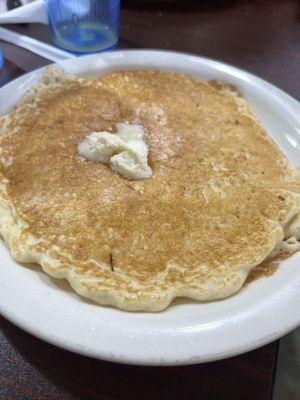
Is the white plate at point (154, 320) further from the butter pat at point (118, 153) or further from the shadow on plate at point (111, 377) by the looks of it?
the butter pat at point (118, 153)

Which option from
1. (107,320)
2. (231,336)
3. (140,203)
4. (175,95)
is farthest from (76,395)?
(175,95)

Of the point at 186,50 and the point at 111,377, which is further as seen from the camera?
the point at 186,50

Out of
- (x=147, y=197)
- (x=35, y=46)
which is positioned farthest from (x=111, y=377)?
(x=35, y=46)

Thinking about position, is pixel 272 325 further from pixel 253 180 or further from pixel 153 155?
pixel 153 155

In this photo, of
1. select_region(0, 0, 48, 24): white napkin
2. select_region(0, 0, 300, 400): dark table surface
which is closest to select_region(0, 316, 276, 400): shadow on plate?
select_region(0, 0, 300, 400): dark table surface

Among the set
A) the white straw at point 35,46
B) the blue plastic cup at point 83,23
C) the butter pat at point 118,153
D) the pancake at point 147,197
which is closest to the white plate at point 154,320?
the pancake at point 147,197

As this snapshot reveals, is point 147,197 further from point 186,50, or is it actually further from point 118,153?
point 186,50
